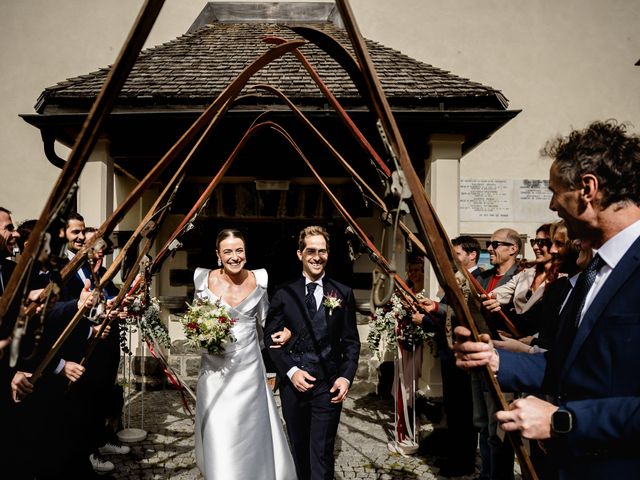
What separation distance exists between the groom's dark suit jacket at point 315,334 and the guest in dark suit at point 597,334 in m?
2.03

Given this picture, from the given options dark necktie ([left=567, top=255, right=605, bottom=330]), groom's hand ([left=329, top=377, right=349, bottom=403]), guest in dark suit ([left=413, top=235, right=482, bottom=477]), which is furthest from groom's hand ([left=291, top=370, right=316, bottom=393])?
dark necktie ([left=567, top=255, right=605, bottom=330])

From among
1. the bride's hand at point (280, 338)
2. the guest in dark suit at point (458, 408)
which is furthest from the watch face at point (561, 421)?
the guest in dark suit at point (458, 408)

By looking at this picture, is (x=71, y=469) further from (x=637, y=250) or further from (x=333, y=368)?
(x=637, y=250)

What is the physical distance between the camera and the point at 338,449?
5.23 m

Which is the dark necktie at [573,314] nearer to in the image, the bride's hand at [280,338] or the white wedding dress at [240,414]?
the bride's hand at [280,338]

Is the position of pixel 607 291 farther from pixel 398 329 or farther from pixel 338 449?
pixel 338 449

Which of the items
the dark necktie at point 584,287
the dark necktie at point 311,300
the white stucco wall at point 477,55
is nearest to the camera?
the dark necktie at point 584,287

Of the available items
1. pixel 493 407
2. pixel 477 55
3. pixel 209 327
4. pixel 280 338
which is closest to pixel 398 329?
pixel 493 407

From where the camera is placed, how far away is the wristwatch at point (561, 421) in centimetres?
157

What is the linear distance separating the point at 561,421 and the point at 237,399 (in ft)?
9.06

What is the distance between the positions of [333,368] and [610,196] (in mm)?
2493

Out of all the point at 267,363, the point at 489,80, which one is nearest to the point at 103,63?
the point at 267,363

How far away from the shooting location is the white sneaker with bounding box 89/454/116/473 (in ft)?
14.8

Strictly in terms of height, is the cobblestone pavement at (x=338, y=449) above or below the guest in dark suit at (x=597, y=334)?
below
